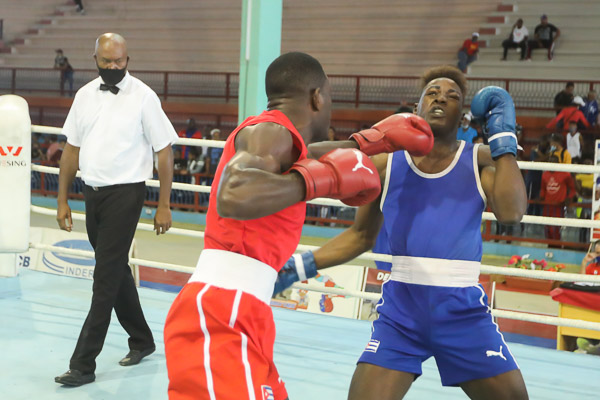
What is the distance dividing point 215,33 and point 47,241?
41.8 ft

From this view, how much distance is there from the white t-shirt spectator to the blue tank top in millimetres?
12779

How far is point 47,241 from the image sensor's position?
236 inches

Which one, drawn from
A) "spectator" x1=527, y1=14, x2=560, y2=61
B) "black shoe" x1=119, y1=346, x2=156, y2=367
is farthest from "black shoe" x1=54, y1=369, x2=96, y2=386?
"spectator" x1=527, y1=14, x2=560, y2=61

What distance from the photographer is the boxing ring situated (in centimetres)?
321

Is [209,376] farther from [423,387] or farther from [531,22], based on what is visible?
[531,22]

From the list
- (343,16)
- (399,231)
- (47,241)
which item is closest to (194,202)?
(47,241)

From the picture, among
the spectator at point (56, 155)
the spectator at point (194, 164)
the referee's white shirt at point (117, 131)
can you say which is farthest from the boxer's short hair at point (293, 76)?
the spectator at point (56, 155)

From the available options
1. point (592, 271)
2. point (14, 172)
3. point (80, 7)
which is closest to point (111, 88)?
point (14, 172)

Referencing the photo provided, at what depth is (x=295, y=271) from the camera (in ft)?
6.80

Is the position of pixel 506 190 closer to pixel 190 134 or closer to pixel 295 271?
pixel 295 271

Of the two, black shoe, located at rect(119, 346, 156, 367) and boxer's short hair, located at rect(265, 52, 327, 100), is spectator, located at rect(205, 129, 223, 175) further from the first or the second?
boxer's short hair, located at rect(265, 52, 327, 100)

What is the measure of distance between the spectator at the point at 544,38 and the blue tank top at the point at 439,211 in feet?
41.7

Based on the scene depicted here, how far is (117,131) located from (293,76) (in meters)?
1.84

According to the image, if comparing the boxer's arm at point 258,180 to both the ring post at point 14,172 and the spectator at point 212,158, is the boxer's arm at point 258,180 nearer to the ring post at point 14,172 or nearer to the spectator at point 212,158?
the ring post at point 14,172
